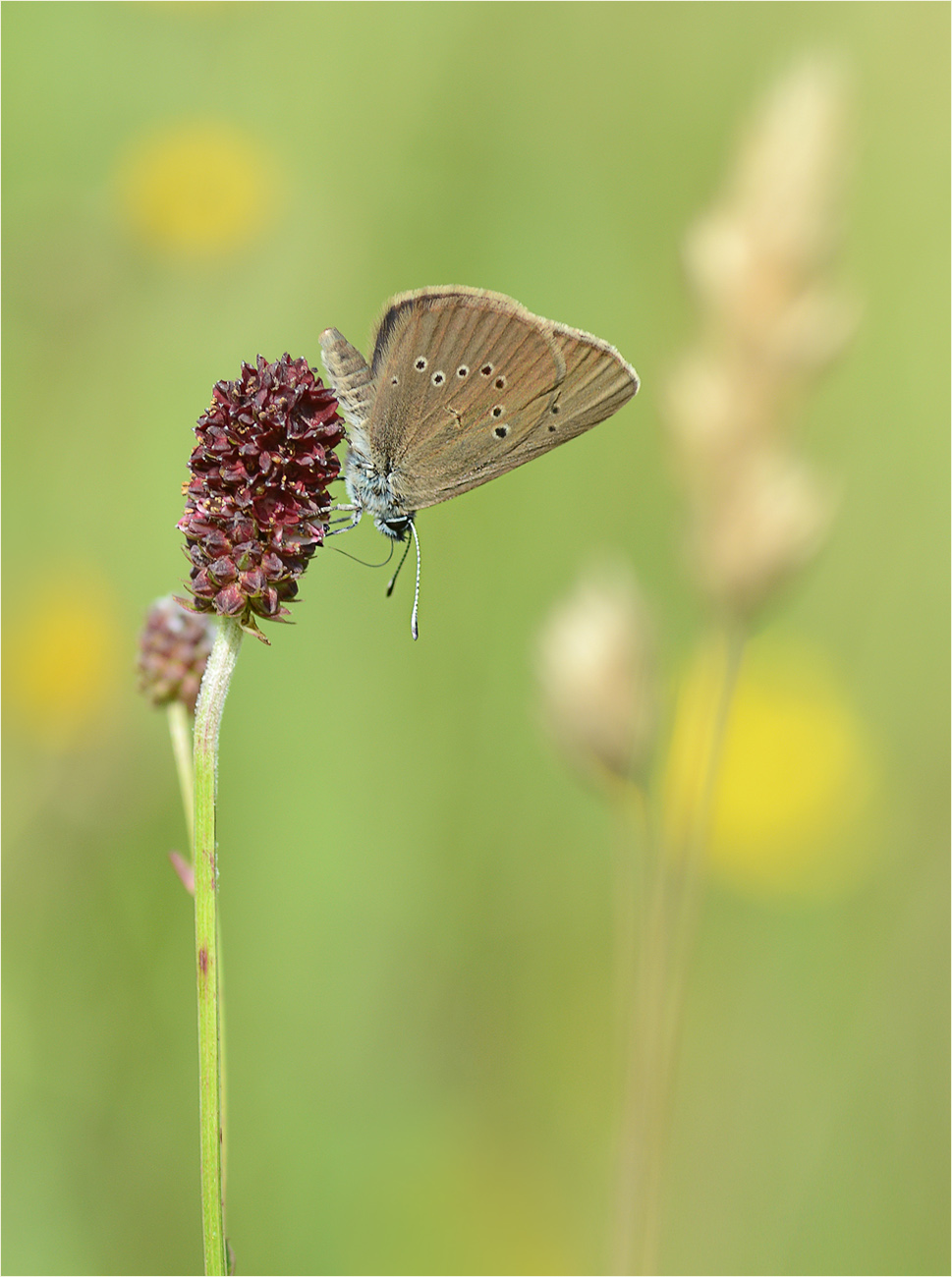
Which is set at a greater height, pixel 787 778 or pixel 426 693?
pixel 426 693

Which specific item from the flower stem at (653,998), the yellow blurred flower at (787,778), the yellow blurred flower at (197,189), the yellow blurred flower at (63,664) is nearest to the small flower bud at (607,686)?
the flower stem at (653,998)

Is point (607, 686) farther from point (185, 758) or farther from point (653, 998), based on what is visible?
point (185, 758)

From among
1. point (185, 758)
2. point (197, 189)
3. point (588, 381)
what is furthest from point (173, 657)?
point (197, 189)

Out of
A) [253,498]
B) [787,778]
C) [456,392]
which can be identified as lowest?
[253,498]

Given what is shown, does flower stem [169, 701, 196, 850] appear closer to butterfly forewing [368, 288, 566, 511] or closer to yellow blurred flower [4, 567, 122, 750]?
butterfly forewing [368, 288, 566, 511]

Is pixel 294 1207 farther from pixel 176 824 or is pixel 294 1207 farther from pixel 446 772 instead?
pixel 446 772

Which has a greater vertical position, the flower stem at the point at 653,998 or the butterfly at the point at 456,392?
the butterfly at the point at 456,392

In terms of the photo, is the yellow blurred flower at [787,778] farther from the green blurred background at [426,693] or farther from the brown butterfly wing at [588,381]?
the brown butterfly wing at [588,381]
